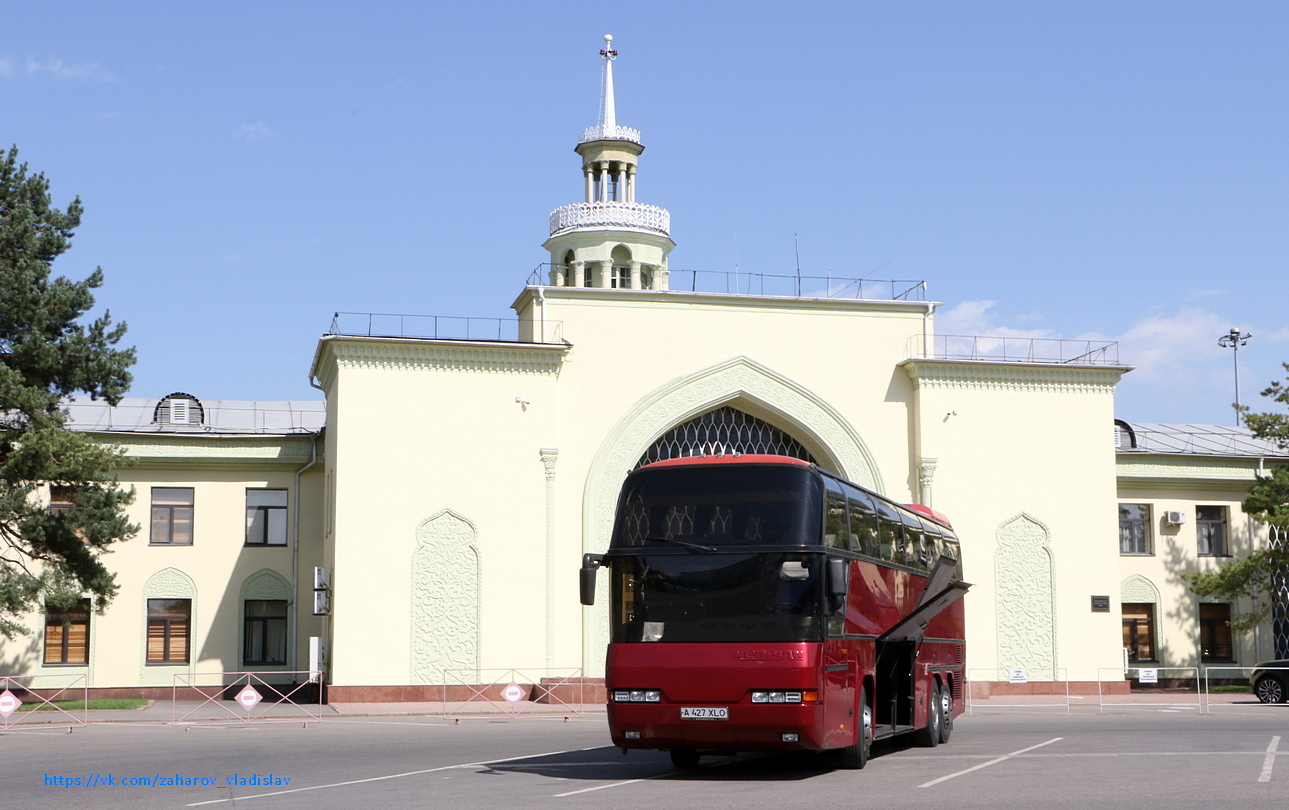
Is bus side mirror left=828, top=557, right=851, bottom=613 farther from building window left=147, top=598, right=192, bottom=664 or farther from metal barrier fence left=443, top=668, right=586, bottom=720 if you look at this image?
building window left=147, top=598, right=192, bottom=664

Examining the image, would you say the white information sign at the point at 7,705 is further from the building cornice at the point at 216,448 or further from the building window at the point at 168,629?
the building cornice at the point at 216,448

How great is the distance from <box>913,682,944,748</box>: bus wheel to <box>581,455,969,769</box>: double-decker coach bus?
2.76 metres

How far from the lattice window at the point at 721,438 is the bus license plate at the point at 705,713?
1658cm

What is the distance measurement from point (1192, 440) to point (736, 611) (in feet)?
99.4

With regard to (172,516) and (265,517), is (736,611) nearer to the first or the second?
(265,517)

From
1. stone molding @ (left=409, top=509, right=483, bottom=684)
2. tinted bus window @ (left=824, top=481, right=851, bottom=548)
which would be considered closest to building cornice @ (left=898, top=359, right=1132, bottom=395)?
stone molding @ (left=409, top=509, right=483, bottom=684)

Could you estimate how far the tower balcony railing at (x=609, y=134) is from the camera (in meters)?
44.5

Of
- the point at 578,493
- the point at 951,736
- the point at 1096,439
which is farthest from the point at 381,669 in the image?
the point at 1096,439

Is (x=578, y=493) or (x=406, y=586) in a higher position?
(x=578, y=493)

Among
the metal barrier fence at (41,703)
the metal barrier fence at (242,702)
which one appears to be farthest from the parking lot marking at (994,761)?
the metal barrier fence at (41,703)

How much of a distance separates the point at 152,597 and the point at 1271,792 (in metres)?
25.3

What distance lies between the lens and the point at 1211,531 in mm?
34812

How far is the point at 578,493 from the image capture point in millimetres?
28391

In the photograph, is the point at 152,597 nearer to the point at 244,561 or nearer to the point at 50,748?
the point at 244,561
